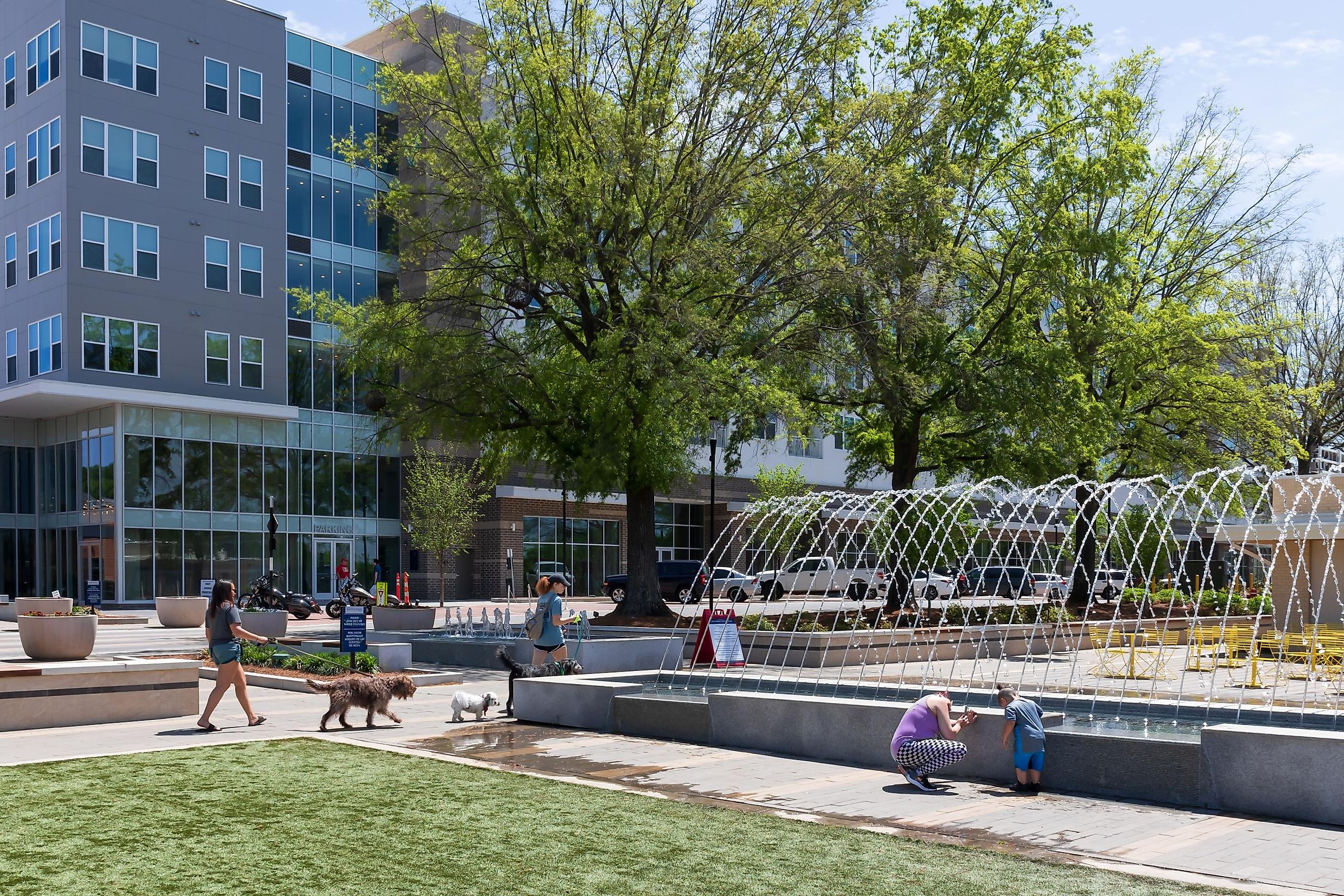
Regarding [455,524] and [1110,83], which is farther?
[455,524]

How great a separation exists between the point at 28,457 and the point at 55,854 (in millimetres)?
49556

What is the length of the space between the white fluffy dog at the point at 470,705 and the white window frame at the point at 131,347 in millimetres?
36600

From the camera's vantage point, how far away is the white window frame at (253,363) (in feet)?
171

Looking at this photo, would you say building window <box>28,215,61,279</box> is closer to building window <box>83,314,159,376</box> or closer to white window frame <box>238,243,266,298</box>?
building window <box>83,314,159,376</box>

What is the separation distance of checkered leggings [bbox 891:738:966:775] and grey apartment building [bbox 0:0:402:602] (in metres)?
36.7

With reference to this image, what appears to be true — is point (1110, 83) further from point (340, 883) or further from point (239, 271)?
point (340, 883)

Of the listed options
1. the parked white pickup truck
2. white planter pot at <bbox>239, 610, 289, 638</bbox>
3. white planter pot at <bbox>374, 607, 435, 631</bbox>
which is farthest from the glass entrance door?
white planter pot at <bbox>374, 607, 435, 631</bbox>

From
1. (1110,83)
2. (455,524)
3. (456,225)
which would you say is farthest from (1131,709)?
(455,524)

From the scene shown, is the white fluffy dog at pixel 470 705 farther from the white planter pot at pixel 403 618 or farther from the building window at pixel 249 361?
the building window at pixel 249 361

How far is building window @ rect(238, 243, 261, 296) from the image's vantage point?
52.1m

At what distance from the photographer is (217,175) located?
168 feet

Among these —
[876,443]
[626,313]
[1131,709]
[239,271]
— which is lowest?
[1131,709]

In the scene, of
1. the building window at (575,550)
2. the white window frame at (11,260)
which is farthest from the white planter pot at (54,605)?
the building window at (575,550)

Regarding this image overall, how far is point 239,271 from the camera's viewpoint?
171ft
